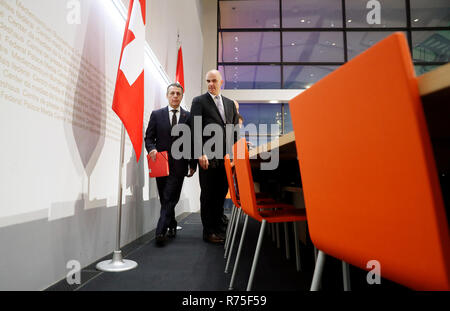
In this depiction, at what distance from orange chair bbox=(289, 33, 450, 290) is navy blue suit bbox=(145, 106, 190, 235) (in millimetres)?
2018

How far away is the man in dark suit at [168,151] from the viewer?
2510mm

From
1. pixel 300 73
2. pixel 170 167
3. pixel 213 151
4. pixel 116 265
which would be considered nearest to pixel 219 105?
pixel 213 151

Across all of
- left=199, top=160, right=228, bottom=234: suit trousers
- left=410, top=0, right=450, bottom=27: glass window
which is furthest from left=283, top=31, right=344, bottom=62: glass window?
left=199, top=160, right=228, bottom=234: suit trousers

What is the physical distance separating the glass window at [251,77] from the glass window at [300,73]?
0.63 feet

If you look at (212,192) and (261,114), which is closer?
(212,192)

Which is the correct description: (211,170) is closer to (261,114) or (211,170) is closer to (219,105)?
(219,105)

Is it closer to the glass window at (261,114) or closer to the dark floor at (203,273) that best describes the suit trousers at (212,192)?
the dark floor at (203,273)

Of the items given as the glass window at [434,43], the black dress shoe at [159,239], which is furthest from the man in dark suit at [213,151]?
the glass window at [434,43]

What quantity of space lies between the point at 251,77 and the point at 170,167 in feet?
15.6

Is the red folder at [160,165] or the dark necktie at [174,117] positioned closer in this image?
the red folder at [160,165]

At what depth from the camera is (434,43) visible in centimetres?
677

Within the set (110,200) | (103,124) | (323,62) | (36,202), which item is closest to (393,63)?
(36,202)

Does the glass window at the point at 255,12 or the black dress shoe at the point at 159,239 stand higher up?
the glass window at the point at 255,12
